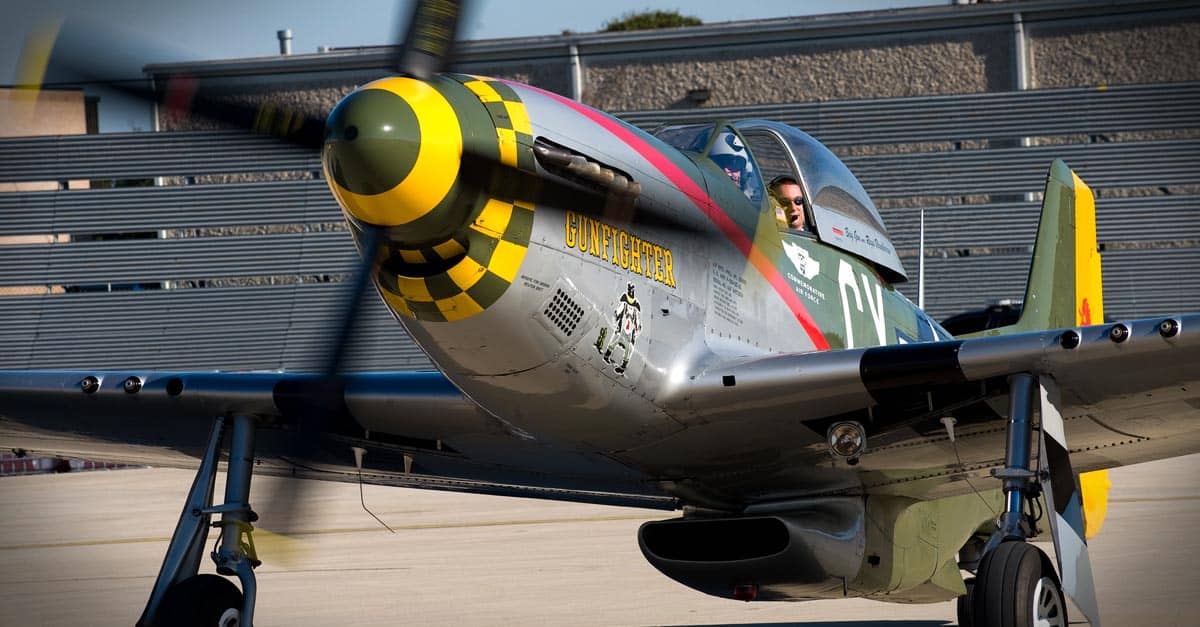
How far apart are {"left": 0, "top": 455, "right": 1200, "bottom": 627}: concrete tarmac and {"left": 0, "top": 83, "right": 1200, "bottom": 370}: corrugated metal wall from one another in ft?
43.5

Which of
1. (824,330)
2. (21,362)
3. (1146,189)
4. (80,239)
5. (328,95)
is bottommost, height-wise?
(824,330)

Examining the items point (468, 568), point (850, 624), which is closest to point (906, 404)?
point (850, 624)

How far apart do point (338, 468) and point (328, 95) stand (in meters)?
32.6

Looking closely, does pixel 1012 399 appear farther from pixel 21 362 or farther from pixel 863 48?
pixel 863 48

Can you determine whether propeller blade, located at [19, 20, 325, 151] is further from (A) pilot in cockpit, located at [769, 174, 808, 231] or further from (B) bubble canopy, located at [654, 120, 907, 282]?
(A) pilot in cockpit, located at [769, 174, 808, 231]

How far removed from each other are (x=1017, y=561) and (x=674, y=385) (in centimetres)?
170

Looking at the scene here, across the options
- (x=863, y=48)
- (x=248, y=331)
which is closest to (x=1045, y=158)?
(x=863, y=48)

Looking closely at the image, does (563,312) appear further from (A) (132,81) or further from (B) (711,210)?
(A) (132,81)

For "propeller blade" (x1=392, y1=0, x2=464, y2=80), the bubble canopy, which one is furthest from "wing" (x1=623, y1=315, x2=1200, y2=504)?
"propeller blade" (x1=392, y1=0, x2=464, y2=80)

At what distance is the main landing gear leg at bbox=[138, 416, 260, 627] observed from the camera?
7.05 m

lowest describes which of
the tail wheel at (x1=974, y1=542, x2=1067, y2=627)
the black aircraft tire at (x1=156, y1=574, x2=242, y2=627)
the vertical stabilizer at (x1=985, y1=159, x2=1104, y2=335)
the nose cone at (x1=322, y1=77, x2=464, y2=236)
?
the black aircraft tire at (x1=156, y1=574, x2=242, y2=627)

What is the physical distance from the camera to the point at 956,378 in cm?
665

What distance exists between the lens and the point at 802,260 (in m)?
7.59

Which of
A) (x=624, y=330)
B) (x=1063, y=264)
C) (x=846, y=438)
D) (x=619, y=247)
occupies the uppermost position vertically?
(x=1063, y=264)
